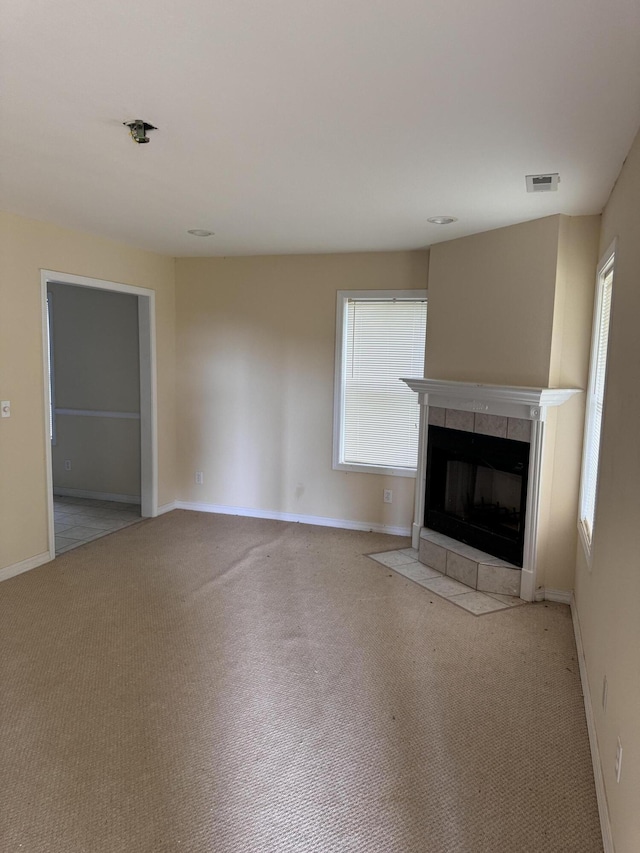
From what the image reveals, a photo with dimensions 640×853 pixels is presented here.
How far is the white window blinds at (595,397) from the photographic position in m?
3.03

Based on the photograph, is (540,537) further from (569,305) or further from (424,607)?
(569,305)

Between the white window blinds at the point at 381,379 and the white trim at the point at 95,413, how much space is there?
2.27 m

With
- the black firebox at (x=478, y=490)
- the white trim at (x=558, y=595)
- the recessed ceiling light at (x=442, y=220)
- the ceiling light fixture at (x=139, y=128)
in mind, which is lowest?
the white trim at (x=558, y=595)

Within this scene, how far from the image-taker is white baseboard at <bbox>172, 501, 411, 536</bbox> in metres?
4.88

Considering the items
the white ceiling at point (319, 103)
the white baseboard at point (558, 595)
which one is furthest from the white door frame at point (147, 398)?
the white baseboard at point (558, 595)

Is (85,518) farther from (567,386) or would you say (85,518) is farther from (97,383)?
(567,386)

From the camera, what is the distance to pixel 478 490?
161 inches

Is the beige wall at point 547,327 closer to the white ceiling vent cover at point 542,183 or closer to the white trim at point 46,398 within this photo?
the white ceiling vent cover at point 542,183

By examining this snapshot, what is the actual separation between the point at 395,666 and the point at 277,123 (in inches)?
100

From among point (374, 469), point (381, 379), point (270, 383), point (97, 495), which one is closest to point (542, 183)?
point (381, 379)

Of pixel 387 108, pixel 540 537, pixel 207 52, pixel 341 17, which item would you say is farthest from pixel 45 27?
pixel 540 537

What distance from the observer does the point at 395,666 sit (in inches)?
110

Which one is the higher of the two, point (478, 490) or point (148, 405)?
point (148, 405)

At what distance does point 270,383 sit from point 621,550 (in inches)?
143
